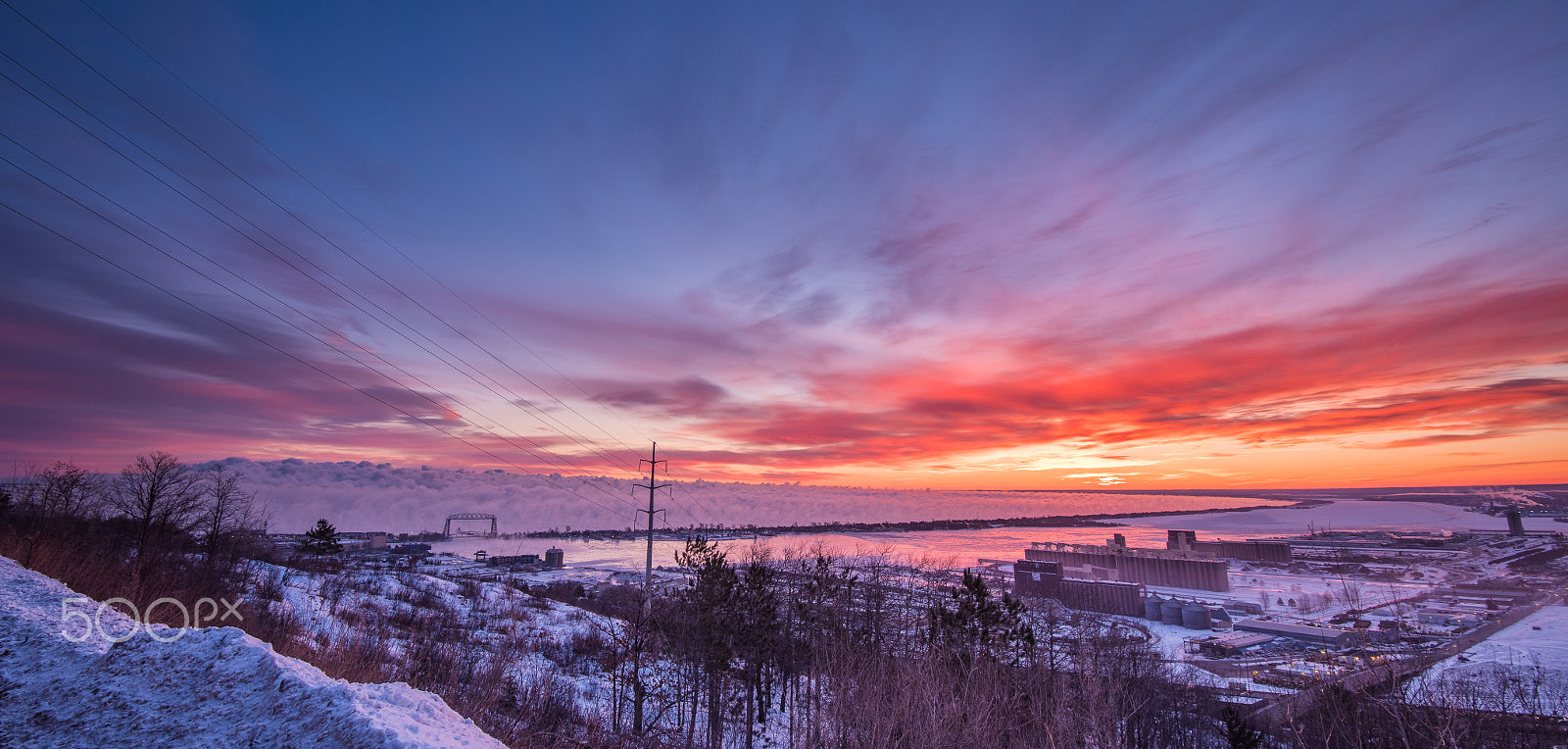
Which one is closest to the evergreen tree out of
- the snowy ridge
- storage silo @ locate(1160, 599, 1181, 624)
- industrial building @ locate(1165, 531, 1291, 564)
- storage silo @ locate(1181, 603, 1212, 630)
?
the snowy ridge

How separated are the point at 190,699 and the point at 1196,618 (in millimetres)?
75520

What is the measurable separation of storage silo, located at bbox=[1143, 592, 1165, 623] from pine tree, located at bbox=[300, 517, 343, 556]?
326ft

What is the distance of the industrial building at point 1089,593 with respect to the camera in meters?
67.7

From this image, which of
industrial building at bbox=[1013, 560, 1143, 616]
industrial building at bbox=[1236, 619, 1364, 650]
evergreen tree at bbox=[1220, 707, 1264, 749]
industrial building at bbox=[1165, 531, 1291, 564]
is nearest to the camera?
evergreen tree at bbox=[1220, 707, 1264, 749]

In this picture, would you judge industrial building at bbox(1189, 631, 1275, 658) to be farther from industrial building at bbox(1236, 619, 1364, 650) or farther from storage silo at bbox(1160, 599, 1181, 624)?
storage silo at bbox(1160, 599, 1181, 624)

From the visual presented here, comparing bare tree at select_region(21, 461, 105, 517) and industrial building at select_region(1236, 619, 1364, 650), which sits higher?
bare tree at select_region(21, 461, 105, 517)

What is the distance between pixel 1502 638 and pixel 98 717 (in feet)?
253

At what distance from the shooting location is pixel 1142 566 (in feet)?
311

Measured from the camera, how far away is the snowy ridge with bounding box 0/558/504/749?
4.87m

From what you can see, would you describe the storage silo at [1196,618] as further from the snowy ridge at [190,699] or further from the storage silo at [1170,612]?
the snowy ridge at [190,699]

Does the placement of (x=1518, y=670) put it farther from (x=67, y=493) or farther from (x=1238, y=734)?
(x=67, y=493)

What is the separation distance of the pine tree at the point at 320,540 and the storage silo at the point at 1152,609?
326 feet

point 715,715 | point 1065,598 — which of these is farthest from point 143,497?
point 1065,598

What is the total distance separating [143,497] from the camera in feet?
122
